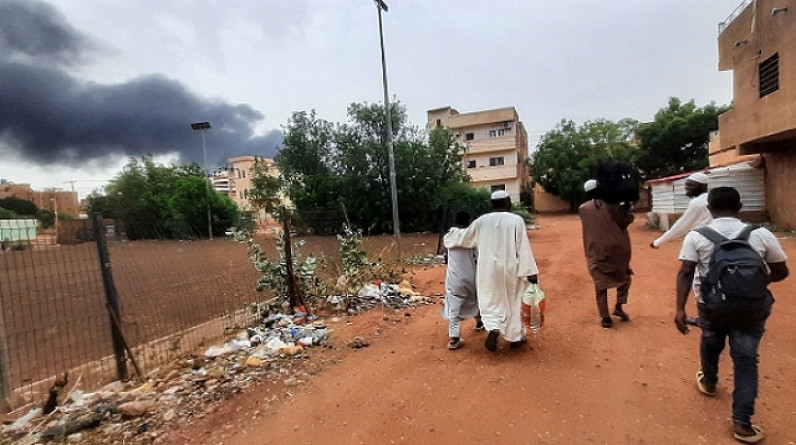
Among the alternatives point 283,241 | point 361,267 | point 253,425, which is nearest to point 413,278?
point 361,267

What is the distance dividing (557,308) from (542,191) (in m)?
32.4

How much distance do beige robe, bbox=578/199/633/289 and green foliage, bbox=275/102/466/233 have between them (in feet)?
55.5

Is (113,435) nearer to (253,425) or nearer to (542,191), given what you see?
(253,425)

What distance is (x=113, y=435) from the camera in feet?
9.86

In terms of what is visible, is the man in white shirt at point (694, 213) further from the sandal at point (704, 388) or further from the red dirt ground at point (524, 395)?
the sandal at point (704, 388)

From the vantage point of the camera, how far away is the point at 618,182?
4.30 m

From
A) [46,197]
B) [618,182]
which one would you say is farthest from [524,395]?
[46,197]

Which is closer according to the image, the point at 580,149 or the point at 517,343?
the point at 517,343

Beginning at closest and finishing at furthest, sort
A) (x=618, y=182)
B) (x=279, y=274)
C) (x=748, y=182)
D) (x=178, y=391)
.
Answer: (x=178, y=391) → (x=618, y=182) → (x=279, y=274) → (x=748, y=182)

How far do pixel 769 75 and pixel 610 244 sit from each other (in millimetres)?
11522

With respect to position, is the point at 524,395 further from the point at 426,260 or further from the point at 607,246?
the point at 426,260

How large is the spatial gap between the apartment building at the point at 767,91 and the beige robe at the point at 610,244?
967 cm

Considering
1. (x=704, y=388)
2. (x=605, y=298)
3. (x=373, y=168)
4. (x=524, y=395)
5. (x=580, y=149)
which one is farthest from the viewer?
(x=580, y=149)

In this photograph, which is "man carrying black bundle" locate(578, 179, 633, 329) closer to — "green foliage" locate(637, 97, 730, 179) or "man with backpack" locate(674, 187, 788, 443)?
"man with backpack" locate(674, 187, 788, 443)
